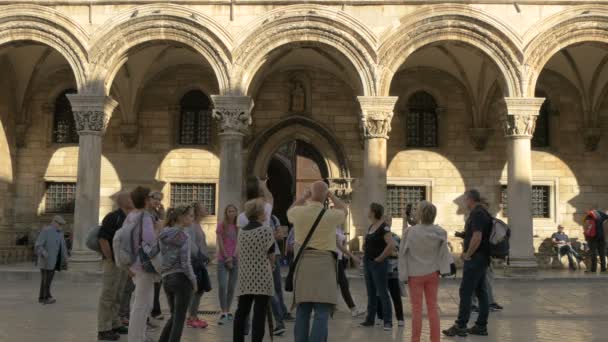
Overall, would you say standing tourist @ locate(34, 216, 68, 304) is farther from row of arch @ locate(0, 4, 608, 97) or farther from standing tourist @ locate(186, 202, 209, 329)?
row of arch @ locate(0, 4, 608, 97)

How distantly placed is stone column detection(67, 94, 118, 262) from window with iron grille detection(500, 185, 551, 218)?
11.2 meters

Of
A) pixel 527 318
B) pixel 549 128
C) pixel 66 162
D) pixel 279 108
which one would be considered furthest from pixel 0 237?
pixel 549 128

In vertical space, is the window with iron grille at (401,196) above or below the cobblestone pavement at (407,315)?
above

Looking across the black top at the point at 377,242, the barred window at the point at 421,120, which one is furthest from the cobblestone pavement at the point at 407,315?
the barred window at the point at 421,120

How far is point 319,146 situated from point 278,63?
105 inches

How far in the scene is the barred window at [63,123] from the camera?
1917 cm

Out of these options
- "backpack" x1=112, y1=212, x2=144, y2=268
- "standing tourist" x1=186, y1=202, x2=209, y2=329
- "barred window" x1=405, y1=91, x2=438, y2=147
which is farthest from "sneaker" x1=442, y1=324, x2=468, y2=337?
"barred window" x1=405, y1=91, x2=438, y2=147

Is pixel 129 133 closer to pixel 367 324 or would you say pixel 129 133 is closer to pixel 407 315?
pixel 407 315

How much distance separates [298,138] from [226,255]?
10621 mm

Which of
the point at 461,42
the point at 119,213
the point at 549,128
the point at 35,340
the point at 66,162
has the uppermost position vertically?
the point at 461,42

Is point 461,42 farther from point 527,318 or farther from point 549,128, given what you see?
point 527,318

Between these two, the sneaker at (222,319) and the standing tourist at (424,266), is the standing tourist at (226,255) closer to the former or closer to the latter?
the sneaker at (222,319)

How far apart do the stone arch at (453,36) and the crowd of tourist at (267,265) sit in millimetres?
7230

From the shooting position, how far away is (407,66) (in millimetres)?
18781
